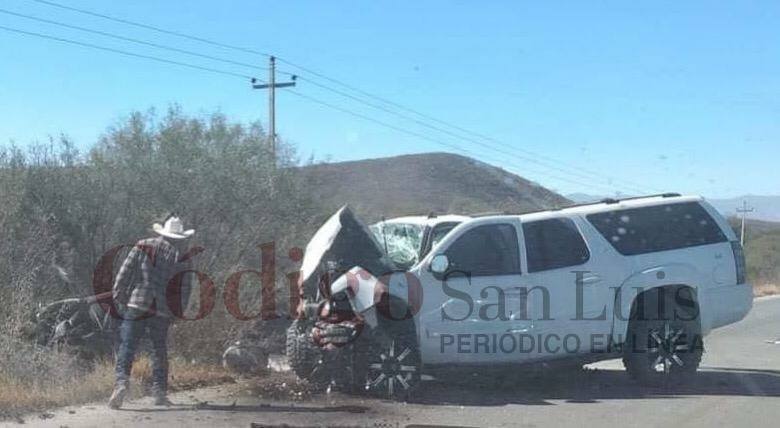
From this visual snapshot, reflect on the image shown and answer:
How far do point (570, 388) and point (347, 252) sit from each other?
2.98 meters

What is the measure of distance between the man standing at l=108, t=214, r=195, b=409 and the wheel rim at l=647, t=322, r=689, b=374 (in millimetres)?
5206

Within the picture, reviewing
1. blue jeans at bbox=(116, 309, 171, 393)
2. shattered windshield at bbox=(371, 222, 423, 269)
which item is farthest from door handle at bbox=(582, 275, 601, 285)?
blue jeans at bbox=(116, 309, 171, 393)

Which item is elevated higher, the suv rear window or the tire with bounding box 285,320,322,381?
the suv rear window

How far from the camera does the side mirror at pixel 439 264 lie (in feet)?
30.4

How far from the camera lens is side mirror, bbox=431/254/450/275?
30.4ft

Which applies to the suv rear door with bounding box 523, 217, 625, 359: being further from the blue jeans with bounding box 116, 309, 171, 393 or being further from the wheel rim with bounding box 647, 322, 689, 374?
the blue jeans with bounding box 116, 309, 171, 393

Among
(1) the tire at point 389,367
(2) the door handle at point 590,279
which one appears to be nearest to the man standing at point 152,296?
(1) the tire at point 389,367

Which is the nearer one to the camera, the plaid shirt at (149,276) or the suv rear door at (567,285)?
the plaid shirt at (149,276)

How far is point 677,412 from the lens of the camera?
8.63 meters

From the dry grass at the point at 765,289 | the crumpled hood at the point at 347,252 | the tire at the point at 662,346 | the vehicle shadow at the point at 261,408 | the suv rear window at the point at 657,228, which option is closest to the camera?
the vehicle shadow at the point at 261,408

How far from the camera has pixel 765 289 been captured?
37.1 m

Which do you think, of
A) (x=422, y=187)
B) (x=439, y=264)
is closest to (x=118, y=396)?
(x=439, y=264)

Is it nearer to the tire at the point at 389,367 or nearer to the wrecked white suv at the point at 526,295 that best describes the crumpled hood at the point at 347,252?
the wrecked white suv at the point at 526,295

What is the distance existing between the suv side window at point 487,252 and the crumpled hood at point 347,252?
722mm
